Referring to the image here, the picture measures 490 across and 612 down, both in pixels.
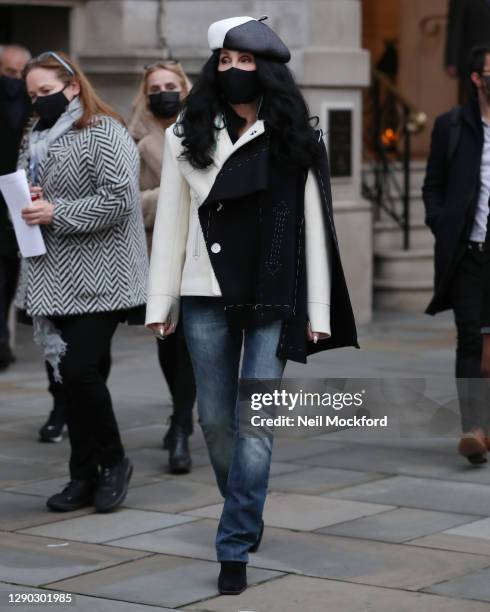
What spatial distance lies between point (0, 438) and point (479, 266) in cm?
257

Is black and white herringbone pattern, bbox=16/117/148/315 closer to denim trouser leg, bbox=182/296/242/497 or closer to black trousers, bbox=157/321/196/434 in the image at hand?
black trousers, bbox=157/321/196/434

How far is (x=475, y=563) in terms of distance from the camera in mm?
5504

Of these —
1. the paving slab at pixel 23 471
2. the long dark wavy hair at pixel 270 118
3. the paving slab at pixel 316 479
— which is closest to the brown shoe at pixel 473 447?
the paving slab at pixel 316 479

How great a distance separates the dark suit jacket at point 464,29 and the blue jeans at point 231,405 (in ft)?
27.6

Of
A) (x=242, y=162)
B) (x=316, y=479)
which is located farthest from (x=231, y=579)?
(x=316, y=479)

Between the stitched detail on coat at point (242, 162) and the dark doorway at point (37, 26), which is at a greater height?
the stitched detail on coat at point (242, 162)

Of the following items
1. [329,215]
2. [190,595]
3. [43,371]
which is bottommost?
[43,371]

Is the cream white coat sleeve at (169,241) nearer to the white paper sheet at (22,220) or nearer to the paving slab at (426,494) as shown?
the white paper sheet at (22,220)

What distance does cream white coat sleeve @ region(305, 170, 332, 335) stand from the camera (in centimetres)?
526

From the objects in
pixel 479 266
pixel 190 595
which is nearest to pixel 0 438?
pixel 479 266

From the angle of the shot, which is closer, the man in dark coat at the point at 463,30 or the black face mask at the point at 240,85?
the black face mask at the point at 240,85

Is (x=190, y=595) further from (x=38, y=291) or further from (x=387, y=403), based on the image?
(x=38, y=291)

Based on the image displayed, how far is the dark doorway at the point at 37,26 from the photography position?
42.4 feet

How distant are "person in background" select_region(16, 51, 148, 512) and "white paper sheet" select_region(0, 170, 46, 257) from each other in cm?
4
